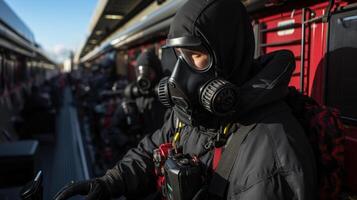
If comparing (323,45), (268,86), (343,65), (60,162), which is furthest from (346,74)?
(60,162)

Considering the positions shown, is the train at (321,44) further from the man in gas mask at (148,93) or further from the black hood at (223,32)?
the man in gas mask at (148,93)

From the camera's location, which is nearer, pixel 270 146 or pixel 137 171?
pixel 270 146

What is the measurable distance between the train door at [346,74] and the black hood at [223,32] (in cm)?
84

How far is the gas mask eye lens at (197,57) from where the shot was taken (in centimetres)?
138

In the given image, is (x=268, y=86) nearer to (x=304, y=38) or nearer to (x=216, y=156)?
(x=216, y=156)

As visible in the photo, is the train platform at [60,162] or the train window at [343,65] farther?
the train platform at [60,162]

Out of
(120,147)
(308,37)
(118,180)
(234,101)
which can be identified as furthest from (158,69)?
(234,101)

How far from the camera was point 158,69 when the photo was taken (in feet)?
12.9

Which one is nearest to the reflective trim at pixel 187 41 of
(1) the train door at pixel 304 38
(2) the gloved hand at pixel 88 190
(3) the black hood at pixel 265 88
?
(3) the black hood at pixel 265 88

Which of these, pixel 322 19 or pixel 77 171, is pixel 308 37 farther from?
pixel 77 171

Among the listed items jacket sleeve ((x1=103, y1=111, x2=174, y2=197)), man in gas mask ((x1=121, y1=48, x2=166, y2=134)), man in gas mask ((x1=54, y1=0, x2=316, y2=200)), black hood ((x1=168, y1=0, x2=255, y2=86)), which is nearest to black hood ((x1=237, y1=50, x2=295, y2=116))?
man in gas mask ((x1=54, y1=0, x2=316, y2=200))

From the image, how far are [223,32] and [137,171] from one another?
0.86m

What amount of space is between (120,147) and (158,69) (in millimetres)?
1162

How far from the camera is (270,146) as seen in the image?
1141 mm
